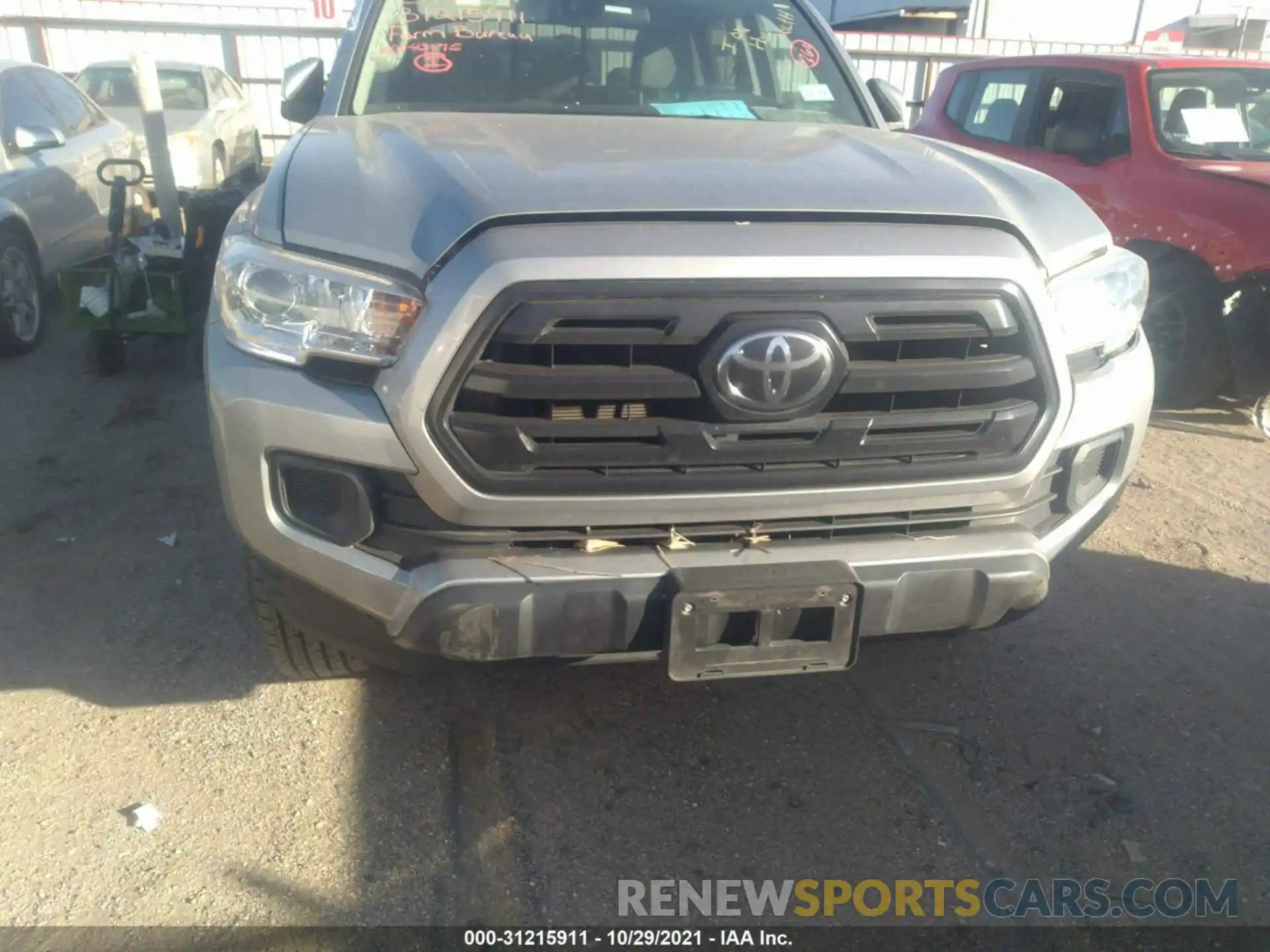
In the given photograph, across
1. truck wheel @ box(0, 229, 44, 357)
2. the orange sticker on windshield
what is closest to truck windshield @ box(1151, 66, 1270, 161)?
the orange sticker on windshield

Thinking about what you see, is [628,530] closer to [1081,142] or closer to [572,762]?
[572,762]

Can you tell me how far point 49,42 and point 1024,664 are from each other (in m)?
17.4

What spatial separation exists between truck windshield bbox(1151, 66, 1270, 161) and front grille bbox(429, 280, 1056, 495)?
3.93 m

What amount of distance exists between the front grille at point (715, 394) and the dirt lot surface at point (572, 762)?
2.13 feet

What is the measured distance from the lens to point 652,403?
2107 mm

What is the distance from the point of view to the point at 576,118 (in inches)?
121

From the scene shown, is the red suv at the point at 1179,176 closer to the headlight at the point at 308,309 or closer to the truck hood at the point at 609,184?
the truck hood at the point at 609,184

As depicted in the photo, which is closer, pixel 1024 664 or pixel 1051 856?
pixel 1051 856

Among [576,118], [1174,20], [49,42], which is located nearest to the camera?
[576,118]

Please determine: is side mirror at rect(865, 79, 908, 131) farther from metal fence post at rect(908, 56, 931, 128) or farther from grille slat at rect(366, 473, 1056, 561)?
metal fence post at rect(908, 56, 931, 128)

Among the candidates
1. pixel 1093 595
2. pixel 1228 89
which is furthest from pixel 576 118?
pixel 1228 89

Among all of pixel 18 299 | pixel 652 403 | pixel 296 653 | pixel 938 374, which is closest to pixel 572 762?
pixel 296 653

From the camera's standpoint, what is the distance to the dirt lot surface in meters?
2.30

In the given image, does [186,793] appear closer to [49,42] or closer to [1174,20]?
[49,42]
